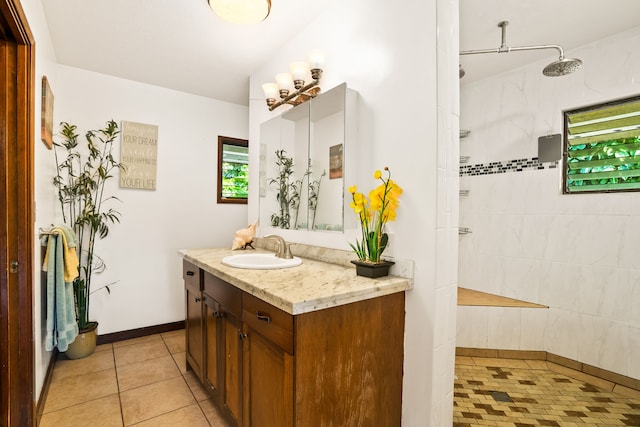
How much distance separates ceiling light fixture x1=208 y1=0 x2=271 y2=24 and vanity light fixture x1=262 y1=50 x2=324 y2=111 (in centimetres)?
35

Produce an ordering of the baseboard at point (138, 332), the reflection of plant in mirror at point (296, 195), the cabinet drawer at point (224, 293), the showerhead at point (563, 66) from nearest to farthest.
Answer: the cabinet drawer at point (224, 293) → the showerhead at point (563, 66) → the reflection of plant in mirror at point (296, 195) → the baseboard at point (138, 332)

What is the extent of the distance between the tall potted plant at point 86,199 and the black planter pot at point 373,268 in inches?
93.7

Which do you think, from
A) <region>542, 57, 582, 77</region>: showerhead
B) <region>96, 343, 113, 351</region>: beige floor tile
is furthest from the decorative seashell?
<region>542, 57, 582, 77</region>: showerhead

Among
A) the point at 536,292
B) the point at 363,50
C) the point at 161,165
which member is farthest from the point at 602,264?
the point at 161,165

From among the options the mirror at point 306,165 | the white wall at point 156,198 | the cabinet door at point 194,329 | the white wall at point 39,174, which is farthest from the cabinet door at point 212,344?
the white wall at point 156,198

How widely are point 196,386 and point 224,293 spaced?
1005mm

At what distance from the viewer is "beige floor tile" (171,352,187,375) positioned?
232 centimetres

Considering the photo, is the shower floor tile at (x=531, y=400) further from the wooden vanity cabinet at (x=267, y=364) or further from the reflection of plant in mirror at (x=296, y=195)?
the reflection of plant in mirror at (x=296, y=195)

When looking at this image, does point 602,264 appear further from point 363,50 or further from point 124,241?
point 124,241

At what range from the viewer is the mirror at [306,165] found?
1.73 meters

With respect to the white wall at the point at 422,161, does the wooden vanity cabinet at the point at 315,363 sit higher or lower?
lower

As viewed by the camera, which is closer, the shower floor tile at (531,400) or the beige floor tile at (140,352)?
the shower floor tile at (531,400)

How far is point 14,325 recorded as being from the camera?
1.48 meters

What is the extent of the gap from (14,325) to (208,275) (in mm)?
918
